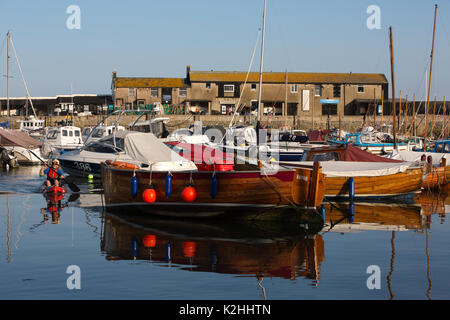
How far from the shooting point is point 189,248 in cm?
1258

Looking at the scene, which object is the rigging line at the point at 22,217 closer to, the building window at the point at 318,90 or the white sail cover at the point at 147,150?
the white sail cover at the point at 147,150

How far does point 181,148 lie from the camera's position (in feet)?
64.5

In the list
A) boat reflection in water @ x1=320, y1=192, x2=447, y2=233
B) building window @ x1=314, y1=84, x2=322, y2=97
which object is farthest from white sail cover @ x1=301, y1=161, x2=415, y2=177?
building window @ x1=314, y1=84, x2=322, y2=97

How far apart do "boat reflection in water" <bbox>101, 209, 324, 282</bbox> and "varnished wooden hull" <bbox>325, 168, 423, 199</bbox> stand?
5.16 metres

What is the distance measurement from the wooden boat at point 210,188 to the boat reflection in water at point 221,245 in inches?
17.7

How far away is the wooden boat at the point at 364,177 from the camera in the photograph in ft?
64.2

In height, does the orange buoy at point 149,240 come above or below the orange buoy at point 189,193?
below

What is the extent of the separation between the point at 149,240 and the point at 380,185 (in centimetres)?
966

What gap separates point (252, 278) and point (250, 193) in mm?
4610

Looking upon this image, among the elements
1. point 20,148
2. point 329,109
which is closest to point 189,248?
point 20,148

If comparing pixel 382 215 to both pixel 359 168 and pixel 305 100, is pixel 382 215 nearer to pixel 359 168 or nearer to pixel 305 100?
pixel 359 168

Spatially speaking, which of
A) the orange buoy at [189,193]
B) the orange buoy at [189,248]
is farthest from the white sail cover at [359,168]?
the orange buoy at [189,248]
